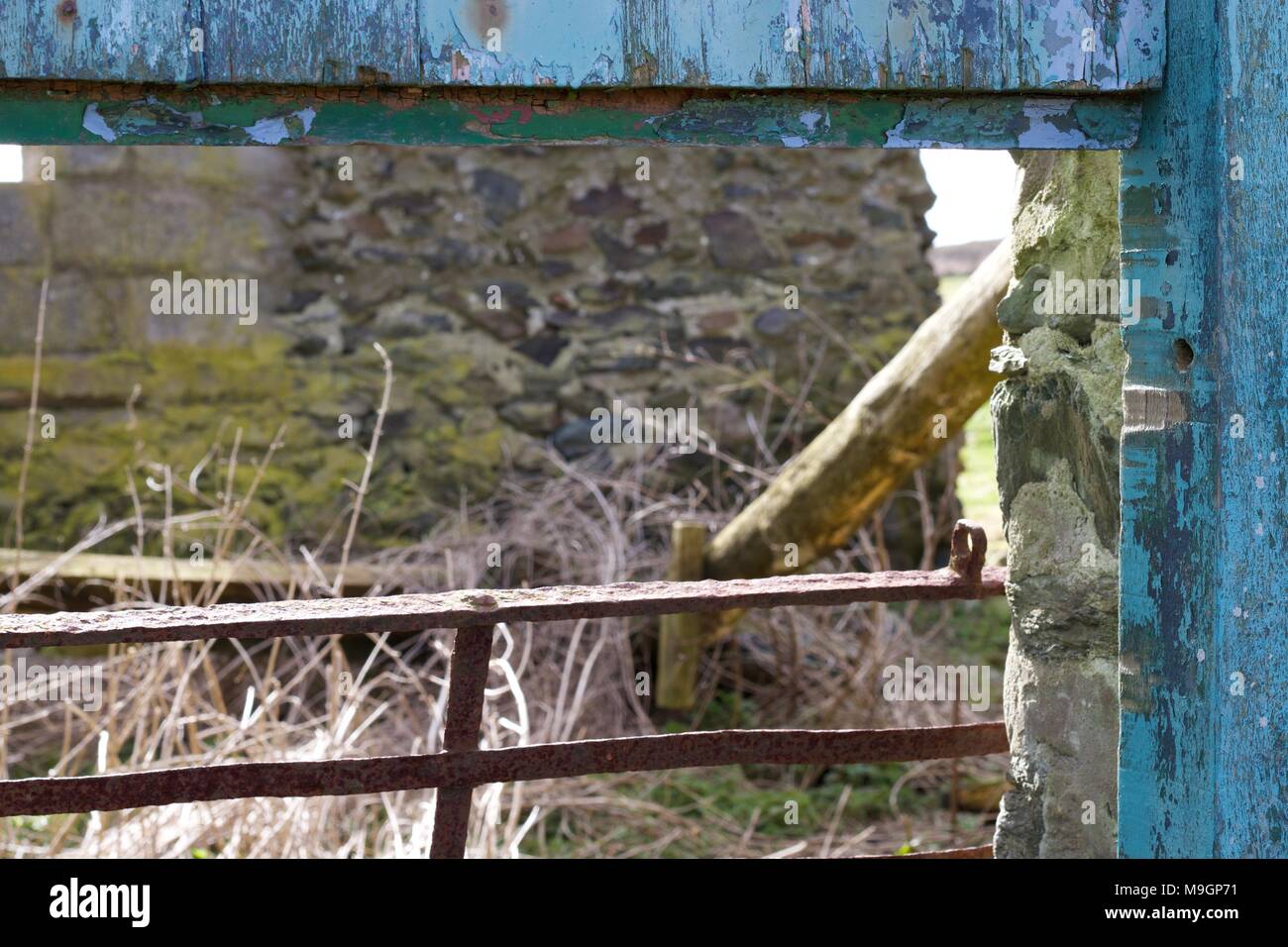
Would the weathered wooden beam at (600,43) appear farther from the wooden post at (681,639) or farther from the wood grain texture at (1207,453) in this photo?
the wooden post at (681,639)

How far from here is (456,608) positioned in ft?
5.09

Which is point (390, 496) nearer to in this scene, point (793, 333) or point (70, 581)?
point (70, 581)

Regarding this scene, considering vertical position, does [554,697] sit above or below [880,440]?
below

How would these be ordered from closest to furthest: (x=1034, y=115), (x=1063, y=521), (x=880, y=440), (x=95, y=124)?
(x=95, y=124), (x=1034, y=115), (x=1063, y=521), (x=880, y=440)

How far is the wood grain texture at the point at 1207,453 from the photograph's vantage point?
1.24 m

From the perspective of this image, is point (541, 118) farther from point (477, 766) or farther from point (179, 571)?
point (179, 571)

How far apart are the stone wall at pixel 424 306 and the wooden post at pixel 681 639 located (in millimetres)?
1128

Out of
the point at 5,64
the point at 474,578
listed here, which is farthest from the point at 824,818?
the point at 5,64

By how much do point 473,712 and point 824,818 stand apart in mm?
2596

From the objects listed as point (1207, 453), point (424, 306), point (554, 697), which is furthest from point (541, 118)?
point (424, 306)

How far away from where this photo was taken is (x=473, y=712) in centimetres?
160

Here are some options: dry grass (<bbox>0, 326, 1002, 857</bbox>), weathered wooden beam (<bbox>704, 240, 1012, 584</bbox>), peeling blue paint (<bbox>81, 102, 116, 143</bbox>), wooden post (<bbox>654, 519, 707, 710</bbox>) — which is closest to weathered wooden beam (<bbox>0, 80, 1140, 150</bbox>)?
peeling blue paint (<bbox>81, 102, 116, 143</bbox>)

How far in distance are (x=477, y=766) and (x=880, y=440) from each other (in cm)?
179
